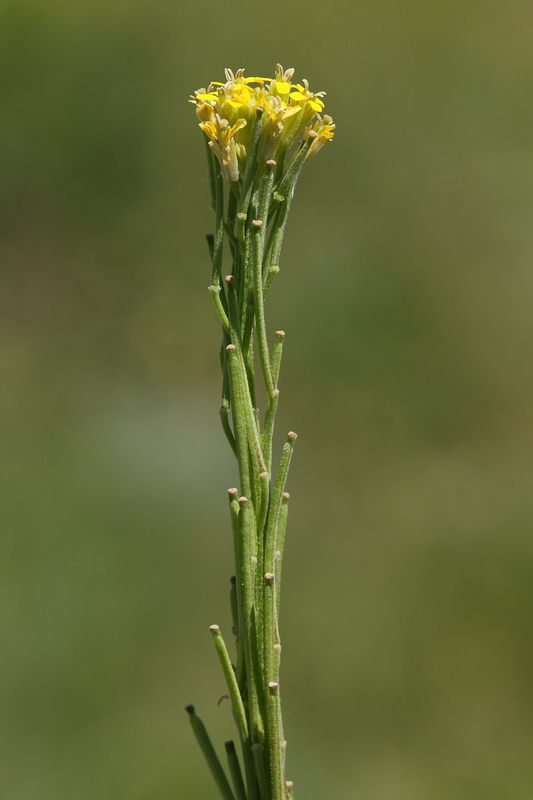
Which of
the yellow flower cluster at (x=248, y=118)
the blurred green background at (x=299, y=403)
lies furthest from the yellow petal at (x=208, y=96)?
the blurred green background at (x=299, y=403)

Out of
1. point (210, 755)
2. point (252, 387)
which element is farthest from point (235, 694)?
point (252, 387)

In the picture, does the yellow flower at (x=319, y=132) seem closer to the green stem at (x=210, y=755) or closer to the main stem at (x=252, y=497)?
the main stem at (x=252, y=497)

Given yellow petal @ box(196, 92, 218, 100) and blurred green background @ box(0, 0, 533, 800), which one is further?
blurred green background @ box(0, 0, 533, 800)

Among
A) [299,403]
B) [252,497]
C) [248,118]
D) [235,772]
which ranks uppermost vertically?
[299,403]

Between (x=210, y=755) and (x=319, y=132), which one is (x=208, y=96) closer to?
(x=319, y=132)

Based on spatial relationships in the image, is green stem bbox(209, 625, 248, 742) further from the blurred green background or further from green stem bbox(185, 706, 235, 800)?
the blurred green background

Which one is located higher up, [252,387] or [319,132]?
[319,132]

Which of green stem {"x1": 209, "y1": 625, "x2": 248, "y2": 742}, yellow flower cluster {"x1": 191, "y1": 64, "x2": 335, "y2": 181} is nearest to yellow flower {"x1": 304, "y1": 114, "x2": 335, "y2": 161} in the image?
yellow flower cluster {"x1": 191, "y1": 64, "x2": 335, "y2": 181}
